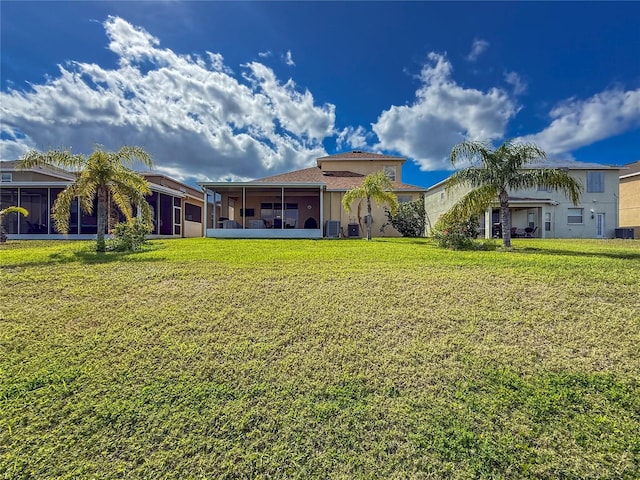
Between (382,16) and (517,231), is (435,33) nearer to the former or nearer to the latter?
(382,16)

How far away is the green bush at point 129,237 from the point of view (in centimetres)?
1080

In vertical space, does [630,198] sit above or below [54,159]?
above

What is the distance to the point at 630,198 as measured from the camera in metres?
25.5

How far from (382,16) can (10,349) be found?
50.0ft

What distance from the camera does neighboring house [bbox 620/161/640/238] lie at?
81.5ft

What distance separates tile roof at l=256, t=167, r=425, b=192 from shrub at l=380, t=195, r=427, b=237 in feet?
5.76

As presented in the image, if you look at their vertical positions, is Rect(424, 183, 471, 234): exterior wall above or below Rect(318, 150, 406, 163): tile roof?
below

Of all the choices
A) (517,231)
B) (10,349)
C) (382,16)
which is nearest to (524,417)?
(10,349)

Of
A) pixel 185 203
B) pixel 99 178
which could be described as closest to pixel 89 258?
pixel 99 178

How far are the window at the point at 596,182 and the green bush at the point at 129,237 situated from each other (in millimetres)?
27323

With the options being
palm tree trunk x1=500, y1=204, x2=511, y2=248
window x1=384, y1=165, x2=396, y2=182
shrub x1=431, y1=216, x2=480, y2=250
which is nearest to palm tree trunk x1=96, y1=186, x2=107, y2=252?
shrub x1=431, y1=216, x2=480, y2=250

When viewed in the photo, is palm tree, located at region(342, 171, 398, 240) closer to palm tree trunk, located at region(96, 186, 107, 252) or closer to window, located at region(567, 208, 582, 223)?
palm tree trunk, located at region(96, 186, 107, 252)

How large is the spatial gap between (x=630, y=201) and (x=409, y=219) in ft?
66.2

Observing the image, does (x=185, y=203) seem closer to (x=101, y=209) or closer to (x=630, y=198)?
(x=101, y=209)
